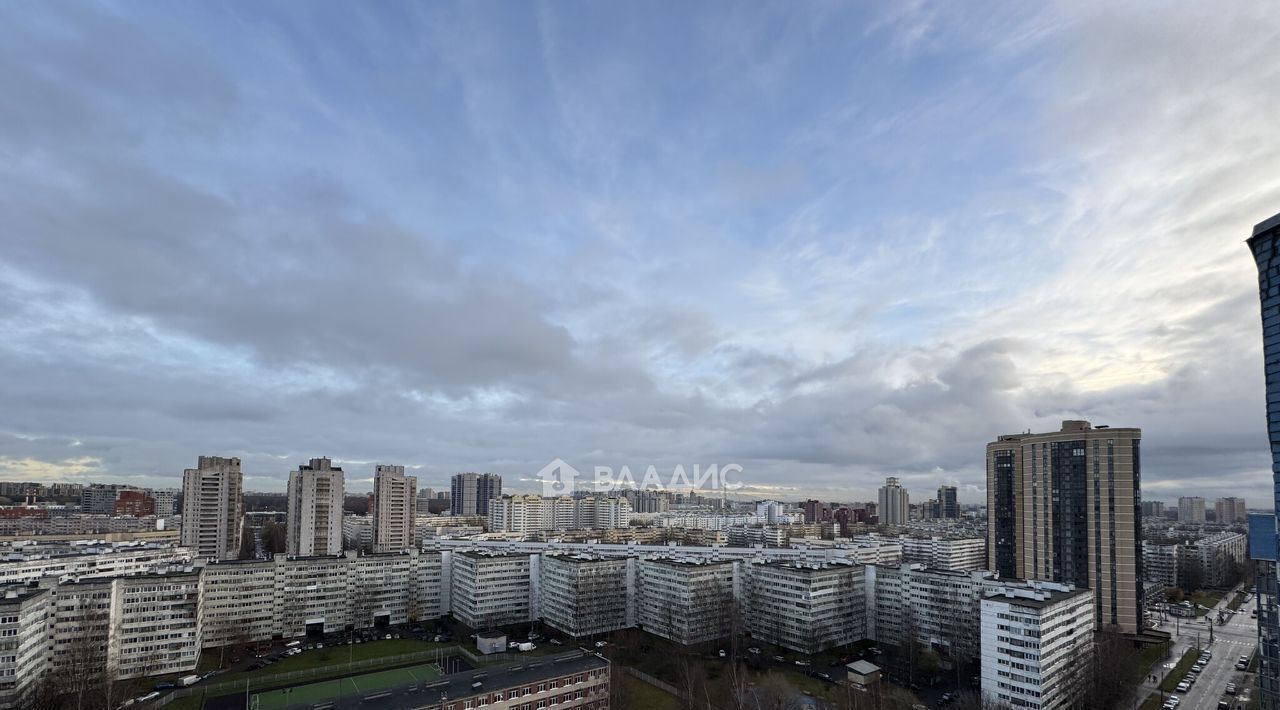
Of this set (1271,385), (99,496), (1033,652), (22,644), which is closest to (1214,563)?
(1033,652)

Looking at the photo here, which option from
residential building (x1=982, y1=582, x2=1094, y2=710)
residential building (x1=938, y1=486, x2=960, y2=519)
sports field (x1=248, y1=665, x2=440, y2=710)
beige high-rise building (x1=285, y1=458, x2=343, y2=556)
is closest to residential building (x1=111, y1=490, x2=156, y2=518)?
beige high-rise building (x1=285, y1=458, x2=343, y2=556)

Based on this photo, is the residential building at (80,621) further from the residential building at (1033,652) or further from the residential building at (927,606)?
the residential building at (927,606)

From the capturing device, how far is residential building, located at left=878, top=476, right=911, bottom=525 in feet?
529

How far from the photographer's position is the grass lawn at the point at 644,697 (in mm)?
32719

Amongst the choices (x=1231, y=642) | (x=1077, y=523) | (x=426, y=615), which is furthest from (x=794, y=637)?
(x=1231, y=642)

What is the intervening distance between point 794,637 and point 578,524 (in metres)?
110

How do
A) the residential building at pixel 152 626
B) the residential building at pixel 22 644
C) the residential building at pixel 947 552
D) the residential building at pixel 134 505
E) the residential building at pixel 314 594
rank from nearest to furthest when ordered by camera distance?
the residential building at pixel 22 644
the residential building at pixel 152 626
the residential building at pixel 314 594
the residential building at pixel 947 552
the residential building at pixel 134 505

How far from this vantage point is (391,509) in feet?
278

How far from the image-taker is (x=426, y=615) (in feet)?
184

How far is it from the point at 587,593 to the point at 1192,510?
214 metres

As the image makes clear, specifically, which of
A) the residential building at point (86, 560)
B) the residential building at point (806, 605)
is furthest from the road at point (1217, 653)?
the residential building at point (86, 560)

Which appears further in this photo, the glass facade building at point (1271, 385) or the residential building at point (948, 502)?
the residential building at point (948, 502)

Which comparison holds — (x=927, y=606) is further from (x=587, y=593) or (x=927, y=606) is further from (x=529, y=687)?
(x=529, y=687)

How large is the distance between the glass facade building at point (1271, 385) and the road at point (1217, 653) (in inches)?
346
